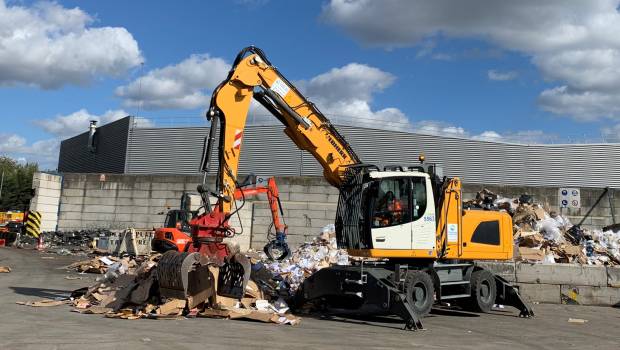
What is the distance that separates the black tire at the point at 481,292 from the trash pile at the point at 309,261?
3.86m

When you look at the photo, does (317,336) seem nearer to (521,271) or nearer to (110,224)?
(521,271)

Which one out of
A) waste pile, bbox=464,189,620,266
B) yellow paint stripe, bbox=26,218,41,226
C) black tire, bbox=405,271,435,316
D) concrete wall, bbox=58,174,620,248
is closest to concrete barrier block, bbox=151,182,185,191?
concrete wall, bbox=58,174,620,248

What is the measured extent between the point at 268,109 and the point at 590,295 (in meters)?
9.65

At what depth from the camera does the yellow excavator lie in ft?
34.2

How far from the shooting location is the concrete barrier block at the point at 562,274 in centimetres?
1469

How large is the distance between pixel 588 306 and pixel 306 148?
851 cm

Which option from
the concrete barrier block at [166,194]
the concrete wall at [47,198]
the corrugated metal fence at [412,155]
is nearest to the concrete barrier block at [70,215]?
the concrete wall at [47,198]

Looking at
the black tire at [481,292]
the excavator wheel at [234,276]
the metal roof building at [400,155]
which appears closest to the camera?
the excavator wheel at [234,276]

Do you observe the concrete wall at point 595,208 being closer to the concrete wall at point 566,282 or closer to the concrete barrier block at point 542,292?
the concrete wall at point 566,282

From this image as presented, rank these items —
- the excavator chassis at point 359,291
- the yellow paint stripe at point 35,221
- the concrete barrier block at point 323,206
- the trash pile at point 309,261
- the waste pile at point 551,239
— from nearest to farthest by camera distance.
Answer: the excavator chassis at point 359,291
the trash pile at point 309,261
the waste pile at point 551,239
the concrete barrier block at point 323,206
the yellow paint stripe at point 35,221

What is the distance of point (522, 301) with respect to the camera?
1246 centimetres

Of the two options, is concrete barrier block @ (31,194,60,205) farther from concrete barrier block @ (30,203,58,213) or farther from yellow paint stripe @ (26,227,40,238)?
yellow paint stripe @ (26,227,40,238)

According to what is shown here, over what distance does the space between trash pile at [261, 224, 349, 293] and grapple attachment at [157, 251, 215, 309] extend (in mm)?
3007

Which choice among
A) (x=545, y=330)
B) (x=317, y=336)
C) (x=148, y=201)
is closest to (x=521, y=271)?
(x=545, y=330)
